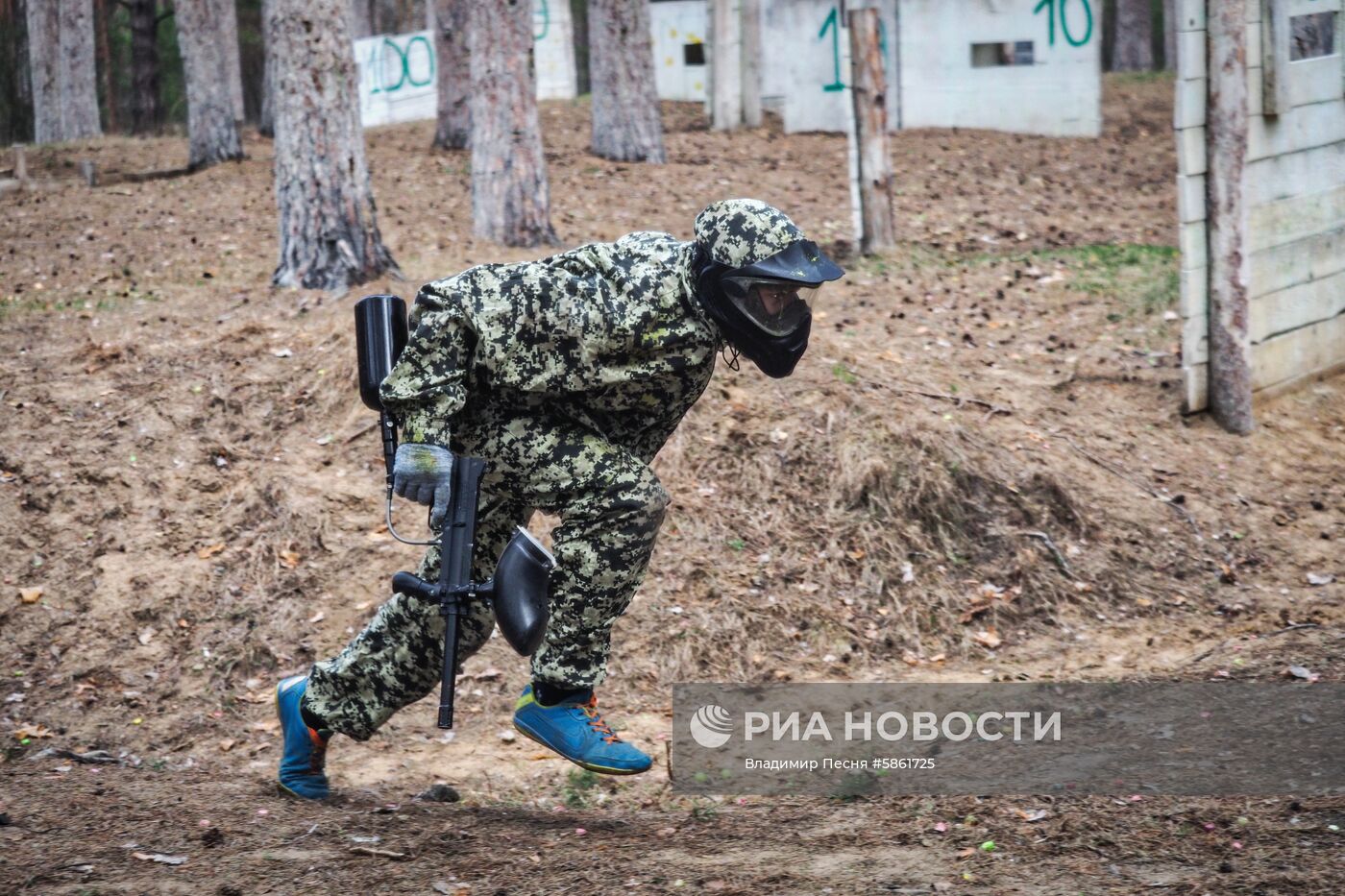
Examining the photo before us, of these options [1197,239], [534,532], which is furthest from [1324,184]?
[534,532]

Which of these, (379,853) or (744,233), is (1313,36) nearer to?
(744,233)

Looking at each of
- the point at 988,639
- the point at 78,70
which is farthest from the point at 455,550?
the point at 78,70

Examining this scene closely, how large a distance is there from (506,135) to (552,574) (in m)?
6.62

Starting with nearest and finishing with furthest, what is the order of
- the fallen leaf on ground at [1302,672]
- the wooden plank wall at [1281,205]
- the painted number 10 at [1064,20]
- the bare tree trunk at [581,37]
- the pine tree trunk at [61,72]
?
the fallen leaf on ground at [1302,672]
the wooden plank wall at [1281,205]
the painted number 10 at [1064,20]
the pine tree trunk at [61,72]
the bare tree trunk at [581,37]

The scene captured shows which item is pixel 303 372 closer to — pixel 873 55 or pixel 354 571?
pixel 354 571

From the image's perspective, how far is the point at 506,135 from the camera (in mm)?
10039

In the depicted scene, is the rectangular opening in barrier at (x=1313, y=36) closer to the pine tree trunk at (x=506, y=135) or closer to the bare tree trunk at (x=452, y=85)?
the pine tree trunk at (x=506, y=135)

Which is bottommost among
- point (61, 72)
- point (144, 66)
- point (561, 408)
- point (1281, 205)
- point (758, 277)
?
point (561, 408)

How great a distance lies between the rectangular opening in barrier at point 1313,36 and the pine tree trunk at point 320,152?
20.0 ft

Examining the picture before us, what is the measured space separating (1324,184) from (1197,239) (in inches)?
54.4

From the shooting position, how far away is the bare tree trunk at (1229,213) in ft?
24.7

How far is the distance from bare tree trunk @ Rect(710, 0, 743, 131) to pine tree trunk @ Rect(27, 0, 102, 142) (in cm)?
974

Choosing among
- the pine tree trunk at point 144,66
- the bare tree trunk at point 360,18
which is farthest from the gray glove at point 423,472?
the bare tree trunk at point 360,18

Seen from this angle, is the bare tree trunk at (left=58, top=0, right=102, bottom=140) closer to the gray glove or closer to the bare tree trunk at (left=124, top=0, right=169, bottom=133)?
the bare tree trunk at (left=124, top=0, right=169, bottom=133)
